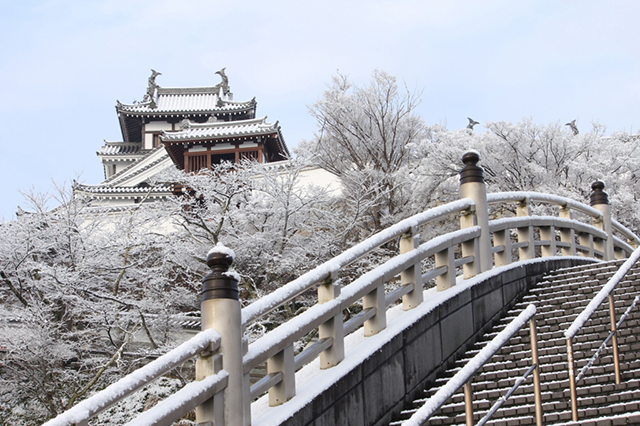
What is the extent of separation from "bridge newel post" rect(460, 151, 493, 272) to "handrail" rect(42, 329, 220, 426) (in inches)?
190

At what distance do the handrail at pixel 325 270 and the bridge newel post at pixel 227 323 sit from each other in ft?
0.62

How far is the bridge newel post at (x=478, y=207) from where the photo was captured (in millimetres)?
8227


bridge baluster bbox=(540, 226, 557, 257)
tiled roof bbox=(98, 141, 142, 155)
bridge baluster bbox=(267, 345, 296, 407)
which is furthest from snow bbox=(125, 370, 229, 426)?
tiled roof bbox=(98, 141, 142, 155)

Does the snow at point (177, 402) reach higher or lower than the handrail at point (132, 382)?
lower

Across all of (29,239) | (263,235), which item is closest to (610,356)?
(263,235)

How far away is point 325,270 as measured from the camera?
5492 millimetres

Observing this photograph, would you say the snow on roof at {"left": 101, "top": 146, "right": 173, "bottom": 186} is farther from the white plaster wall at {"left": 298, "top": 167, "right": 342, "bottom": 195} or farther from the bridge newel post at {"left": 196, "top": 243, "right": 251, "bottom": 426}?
the bridge newel post at {"left": 196, "top": 243, "right": 251, "bottom": 426}

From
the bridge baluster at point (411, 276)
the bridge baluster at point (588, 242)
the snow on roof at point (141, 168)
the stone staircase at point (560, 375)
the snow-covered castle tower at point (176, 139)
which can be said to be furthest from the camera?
the snow on roof at point (141, 168)

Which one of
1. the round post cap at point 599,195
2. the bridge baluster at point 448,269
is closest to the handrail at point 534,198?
the round post cap at point 599,195

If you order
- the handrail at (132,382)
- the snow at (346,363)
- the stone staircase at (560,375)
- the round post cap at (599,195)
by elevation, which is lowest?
the stone staircase at (560,375)

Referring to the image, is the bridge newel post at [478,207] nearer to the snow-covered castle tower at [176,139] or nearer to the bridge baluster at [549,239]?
the bridge baluster at [549,239]

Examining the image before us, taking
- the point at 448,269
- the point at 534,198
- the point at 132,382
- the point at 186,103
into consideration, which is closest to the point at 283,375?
the point at 132,382

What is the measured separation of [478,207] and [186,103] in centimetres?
4159

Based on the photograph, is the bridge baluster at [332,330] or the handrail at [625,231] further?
the handrail at [625,231]
